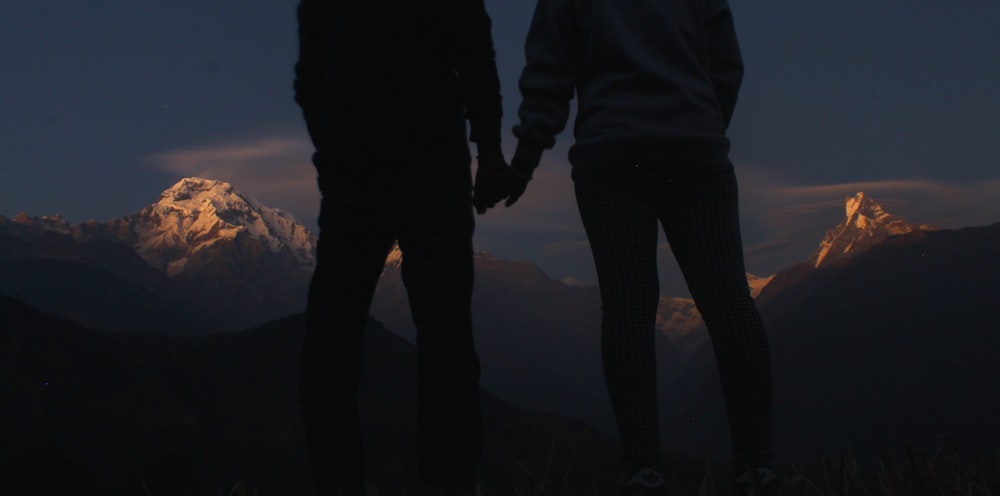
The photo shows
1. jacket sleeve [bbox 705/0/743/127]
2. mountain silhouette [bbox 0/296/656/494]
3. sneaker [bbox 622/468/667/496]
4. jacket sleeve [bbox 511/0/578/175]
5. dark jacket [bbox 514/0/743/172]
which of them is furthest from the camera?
mountain silhouette [bbox 0/296/656/494]

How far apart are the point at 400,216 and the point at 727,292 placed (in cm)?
115

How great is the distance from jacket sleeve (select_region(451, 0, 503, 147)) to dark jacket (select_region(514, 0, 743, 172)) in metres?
0.12

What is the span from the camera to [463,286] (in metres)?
2.58

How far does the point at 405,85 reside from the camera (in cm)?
262

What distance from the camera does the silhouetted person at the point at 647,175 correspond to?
2.45m

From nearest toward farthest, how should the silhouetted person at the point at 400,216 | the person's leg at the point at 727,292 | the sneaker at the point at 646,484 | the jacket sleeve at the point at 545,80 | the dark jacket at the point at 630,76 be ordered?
the sneaker at the point at 646,484, the person's leg at the point at 727,292, the silhouetted person at the point at 400,216, the dark jacket at the point at 630,76, the jacket sleeve at the point at 545,80

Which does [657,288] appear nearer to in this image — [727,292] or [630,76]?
[727,292]

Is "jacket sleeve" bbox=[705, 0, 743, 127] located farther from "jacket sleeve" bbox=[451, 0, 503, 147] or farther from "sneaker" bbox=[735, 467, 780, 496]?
"sneaker" bbox=[735, 467, 780, 496]

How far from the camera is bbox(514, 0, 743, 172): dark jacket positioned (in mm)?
2672

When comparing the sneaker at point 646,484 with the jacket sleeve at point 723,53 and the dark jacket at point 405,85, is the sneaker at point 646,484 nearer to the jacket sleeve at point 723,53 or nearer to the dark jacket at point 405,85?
the dark jacket at point 405,85

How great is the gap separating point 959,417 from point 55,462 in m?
166

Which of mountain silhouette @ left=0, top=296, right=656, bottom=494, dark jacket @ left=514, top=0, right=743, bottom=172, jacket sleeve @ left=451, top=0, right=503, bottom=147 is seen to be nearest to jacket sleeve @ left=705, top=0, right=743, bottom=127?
dark jacket @ left=514, top=0, right=743, bottom=172

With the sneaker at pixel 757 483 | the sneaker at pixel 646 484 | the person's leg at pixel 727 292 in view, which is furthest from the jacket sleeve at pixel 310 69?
the sneaker at pixel 757 483

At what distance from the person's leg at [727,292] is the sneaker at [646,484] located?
305 millimetres
